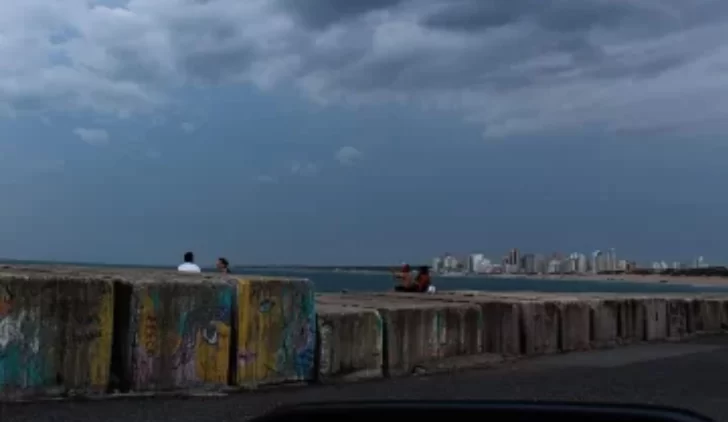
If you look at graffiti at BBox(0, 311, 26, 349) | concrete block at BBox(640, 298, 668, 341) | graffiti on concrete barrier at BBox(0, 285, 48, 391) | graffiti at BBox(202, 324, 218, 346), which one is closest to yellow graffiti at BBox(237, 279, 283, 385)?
graffiti at BBox(202, 324, 218, 346)

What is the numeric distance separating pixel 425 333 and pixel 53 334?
6.62 meters

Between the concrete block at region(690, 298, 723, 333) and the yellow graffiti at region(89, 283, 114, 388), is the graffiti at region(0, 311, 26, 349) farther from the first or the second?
the concrete block at region(690, 298, 723, 333)

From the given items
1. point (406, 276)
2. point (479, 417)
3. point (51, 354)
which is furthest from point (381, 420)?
point (406, 276)

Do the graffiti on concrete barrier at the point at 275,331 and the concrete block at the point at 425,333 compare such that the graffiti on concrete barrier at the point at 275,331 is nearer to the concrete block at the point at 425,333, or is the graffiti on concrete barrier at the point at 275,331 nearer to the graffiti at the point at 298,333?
the graffiti at the point at 298,333

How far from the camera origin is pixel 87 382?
11.1 metres

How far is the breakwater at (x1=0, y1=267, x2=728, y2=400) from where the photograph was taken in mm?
10828

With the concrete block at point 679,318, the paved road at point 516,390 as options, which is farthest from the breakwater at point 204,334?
the concrete block at point 679,318

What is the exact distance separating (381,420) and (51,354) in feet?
30.2

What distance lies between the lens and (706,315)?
26.0m

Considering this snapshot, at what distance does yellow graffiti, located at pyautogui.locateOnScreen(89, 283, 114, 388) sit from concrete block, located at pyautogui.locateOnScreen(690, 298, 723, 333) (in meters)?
18.5

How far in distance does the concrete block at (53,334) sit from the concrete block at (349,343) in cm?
341

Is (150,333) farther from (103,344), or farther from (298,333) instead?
(298,333)

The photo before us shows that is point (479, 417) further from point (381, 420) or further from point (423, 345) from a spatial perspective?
point (423, 345)

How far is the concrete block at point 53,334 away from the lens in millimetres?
10609
